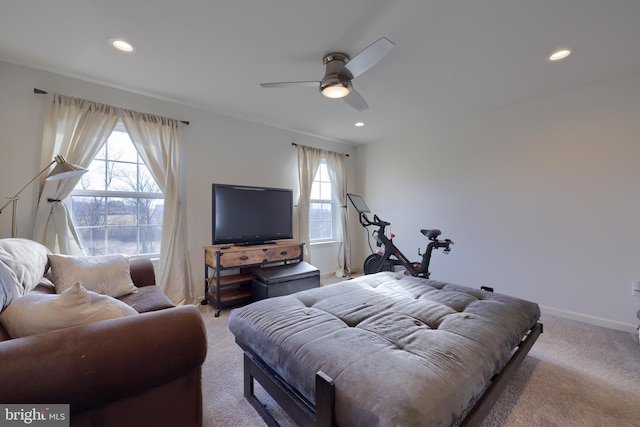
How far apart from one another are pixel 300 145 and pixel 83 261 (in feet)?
9.89

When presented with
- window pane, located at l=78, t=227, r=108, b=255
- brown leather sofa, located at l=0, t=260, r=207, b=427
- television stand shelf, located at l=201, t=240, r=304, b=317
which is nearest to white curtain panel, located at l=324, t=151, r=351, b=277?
television stand shelf, located at l=201, t=240, r=304, b=317

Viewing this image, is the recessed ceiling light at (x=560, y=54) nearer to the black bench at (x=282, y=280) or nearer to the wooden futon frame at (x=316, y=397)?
the wooden futon frame at (x=316, y=397)

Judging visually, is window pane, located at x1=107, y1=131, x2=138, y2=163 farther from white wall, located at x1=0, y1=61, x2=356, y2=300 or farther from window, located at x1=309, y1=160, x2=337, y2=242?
window, located at x1=309, y1=160, x2=337, y2=242

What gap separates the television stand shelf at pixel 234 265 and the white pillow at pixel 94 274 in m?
0.89

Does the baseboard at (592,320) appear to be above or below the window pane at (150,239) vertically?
below

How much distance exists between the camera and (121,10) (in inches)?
65.3

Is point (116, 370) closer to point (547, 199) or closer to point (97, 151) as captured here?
point (97, 151)

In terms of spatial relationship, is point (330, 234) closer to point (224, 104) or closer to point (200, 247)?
point (200, 247)

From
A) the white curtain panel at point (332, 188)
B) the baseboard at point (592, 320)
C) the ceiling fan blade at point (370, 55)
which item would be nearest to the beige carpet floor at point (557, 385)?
the baseboard at point (592, 320)

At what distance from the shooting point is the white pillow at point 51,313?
3.31ft

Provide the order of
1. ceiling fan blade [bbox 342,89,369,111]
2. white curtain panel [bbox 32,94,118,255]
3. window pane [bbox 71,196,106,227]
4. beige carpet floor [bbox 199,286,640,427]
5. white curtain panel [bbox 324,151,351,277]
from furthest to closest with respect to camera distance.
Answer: white curtain panel [bbox 324,151,351,277] → window pane [bbox 71,196,106,227] → white curtain panel [bbox 32,94,118,255] → ceiling fan blade [bbox 342,89,369,111] → beige carpet floor [bbox 199,286,640,427]

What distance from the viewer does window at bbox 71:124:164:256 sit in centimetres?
263

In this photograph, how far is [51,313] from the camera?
1.02 m

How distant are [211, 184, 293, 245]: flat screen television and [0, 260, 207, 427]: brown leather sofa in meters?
2.07
